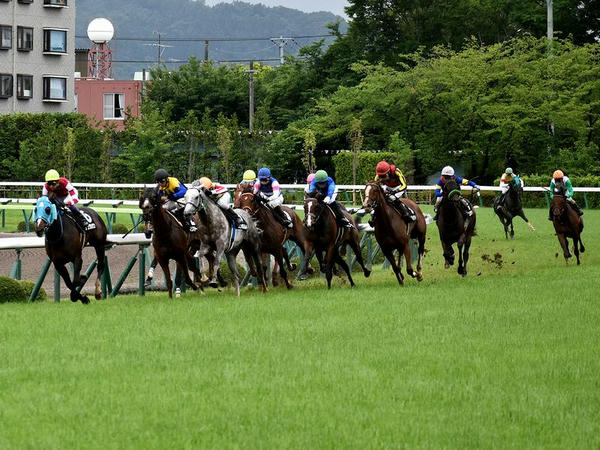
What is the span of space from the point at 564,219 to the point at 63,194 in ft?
33.2

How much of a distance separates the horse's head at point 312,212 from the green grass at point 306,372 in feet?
5.76

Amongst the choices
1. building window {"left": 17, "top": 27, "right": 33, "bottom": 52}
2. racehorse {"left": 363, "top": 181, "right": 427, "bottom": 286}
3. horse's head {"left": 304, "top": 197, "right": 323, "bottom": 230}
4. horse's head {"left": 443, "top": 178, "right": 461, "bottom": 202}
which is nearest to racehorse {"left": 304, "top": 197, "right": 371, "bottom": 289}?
horse's head {"left": 304, "top": 197, "right": 323, "bottom": 230}

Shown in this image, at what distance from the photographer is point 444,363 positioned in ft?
34.2

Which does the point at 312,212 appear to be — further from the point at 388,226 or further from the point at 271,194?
the point at 388,226

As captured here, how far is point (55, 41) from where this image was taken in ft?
222

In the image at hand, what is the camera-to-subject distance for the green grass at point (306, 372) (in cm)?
780

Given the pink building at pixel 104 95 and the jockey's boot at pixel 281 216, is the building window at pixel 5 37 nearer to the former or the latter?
the pink building at pixel 104 95

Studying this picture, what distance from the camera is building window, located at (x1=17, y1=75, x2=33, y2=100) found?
6556cm

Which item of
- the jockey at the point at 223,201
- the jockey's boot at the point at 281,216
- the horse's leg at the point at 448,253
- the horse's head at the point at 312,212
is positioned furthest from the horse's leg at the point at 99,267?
the horse's leg at the point at 448,253

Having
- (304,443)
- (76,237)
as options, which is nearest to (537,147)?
(76,237)

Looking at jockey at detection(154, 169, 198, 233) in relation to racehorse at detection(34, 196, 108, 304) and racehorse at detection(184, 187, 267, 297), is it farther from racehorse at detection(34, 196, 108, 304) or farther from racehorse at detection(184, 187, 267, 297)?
racehorse at detection(34, 196, 108, 304)

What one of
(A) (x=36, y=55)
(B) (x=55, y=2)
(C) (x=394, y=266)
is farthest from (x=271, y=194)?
(B) (x=55, y=2)

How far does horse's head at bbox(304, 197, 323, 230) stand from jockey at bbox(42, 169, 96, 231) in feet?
10.3

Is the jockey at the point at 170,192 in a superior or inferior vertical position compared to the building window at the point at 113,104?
inferior
